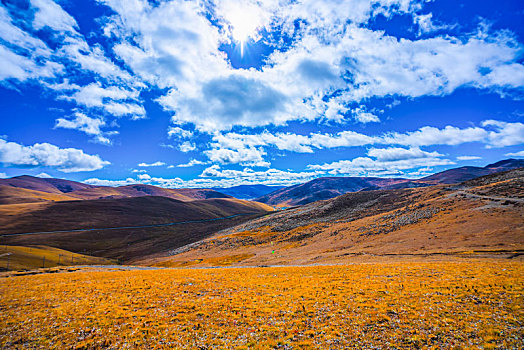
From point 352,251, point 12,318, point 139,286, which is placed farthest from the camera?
point 352,251

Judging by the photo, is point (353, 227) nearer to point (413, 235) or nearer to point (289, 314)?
point (413, 235)

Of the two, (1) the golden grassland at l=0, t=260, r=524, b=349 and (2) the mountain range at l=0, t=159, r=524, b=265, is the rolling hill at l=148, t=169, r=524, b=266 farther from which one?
(1) the golden grassland at l=0, t=260, r=524, b=349

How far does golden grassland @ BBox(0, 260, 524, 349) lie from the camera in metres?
15.0

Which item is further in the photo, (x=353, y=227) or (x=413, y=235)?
(x=353, y=227)

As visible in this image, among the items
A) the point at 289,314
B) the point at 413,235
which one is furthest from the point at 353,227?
the point at 289,314

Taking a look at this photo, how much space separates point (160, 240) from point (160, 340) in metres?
147

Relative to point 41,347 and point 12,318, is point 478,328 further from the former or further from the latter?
point 12,318

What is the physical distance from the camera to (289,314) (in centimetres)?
1927

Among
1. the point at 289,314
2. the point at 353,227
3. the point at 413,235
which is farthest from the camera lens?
the point at 353,227

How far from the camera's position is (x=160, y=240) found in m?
147

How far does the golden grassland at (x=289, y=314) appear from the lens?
49.3ft

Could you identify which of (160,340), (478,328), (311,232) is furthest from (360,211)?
(160,340)

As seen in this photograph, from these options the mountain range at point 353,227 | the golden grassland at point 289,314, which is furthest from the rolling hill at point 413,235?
the golden grassland at point 289,314

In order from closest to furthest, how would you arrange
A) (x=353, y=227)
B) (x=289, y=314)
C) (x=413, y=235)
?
(x=289, y=314) → (x=413, y=235) → (x=353, y=227)
